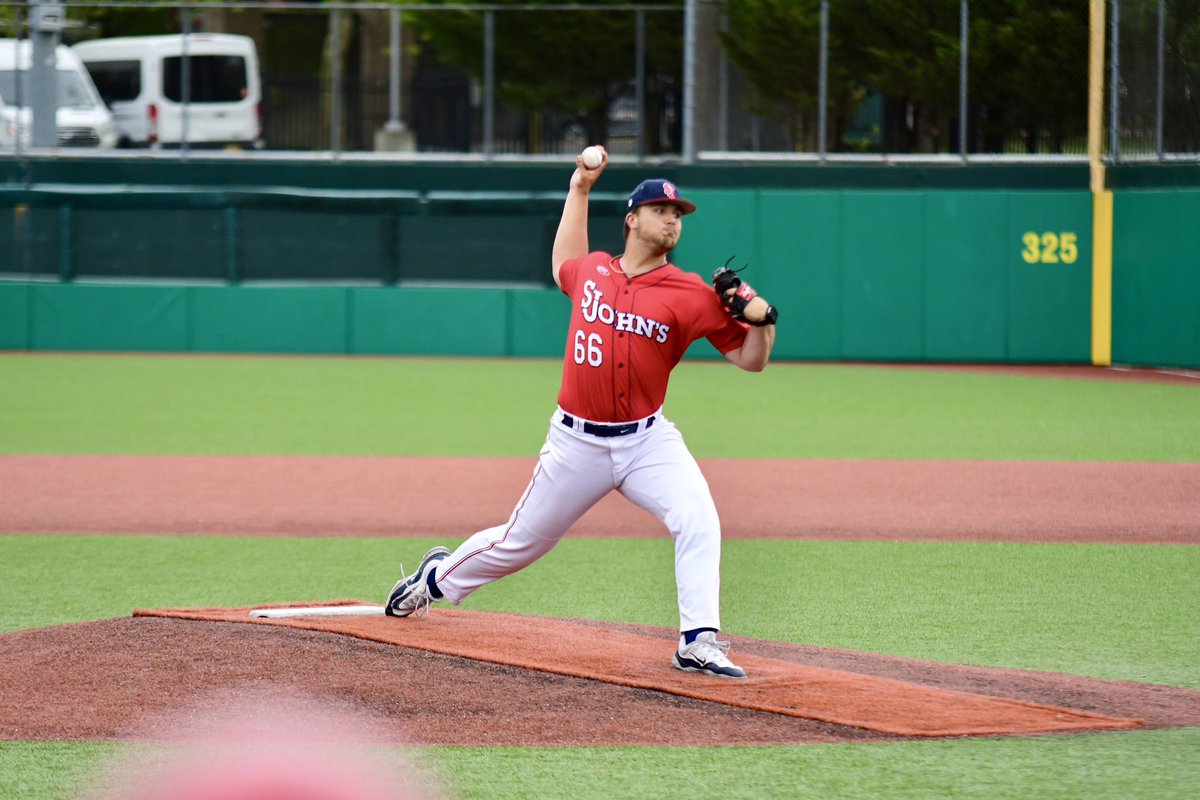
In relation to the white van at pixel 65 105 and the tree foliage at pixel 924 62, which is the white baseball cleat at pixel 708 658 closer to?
the tree foliage at pixel 924 62

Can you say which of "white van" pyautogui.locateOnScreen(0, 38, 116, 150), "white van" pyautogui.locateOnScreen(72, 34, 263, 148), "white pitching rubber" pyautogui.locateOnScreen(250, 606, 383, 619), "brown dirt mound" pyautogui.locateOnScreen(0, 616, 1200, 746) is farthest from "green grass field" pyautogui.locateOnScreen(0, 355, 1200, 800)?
"white van" pyautogui.locateOnScreen(0, 38, 116, 150)

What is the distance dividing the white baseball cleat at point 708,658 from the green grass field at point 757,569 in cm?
75

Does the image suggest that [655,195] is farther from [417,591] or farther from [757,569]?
[757,569]

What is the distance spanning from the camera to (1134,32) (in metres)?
19.3

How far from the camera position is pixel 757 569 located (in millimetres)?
8062

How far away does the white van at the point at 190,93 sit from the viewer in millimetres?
22875

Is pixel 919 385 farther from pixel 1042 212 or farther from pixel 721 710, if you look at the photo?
pixel 721 710

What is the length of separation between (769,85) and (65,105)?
10649mm

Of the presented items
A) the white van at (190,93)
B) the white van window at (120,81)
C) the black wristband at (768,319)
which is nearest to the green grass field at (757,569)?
the black wristband at (768,319)

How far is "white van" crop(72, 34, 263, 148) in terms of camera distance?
2288 cm

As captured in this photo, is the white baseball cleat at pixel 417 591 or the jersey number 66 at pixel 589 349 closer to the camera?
the jersey number 66 at pixel 589 349

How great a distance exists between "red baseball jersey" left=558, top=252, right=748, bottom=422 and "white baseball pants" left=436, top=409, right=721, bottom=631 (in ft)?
0.32

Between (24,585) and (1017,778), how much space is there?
4854mm

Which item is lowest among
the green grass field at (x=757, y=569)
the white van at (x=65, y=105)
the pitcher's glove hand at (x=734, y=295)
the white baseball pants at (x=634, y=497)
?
the green grass field at (x=757, y=569)
